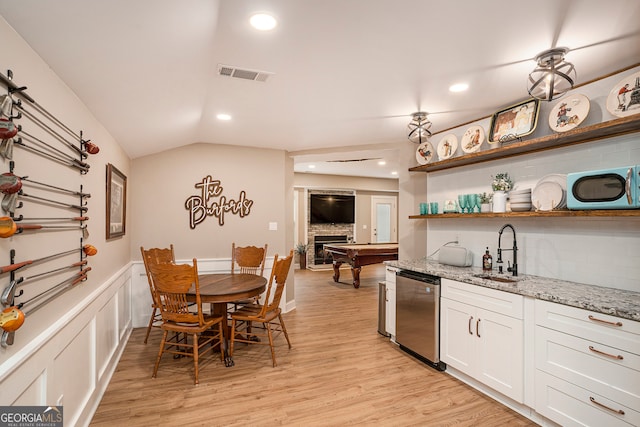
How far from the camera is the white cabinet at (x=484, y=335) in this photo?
2365 mm

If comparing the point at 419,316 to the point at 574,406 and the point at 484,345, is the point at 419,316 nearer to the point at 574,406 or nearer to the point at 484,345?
the point at 484,345

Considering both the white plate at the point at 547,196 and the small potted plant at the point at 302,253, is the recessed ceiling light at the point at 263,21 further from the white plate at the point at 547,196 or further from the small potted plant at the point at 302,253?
the small potted plant at the point at 302,253

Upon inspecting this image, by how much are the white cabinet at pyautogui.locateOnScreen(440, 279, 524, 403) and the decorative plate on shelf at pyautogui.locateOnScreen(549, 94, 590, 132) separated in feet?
4.46

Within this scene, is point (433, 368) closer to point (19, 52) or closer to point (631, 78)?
A: point (631, 78)

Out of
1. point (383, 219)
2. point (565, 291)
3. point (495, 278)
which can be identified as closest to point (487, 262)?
point (495, 278)

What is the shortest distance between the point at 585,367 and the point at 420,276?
1.41 m

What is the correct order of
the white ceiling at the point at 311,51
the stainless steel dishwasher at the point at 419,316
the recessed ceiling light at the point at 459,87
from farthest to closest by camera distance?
the stainless steel dishwasher at the point at 419,316
the recessed ceiling light at the point at 459,87
the white ceiling at the point at 311,51

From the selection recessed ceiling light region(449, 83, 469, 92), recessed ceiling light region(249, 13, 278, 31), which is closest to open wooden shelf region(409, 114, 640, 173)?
recessed ceiling light region(449, 83, 469, 92)

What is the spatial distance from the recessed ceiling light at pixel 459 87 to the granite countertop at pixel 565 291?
154cm

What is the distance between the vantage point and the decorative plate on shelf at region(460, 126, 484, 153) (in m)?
3.31

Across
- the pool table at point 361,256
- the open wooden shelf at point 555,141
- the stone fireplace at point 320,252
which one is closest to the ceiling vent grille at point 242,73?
the open wooden shelf at point 555,141

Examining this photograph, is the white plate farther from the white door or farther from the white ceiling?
the white door

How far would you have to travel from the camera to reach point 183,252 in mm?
4418

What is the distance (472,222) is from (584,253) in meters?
1.07
